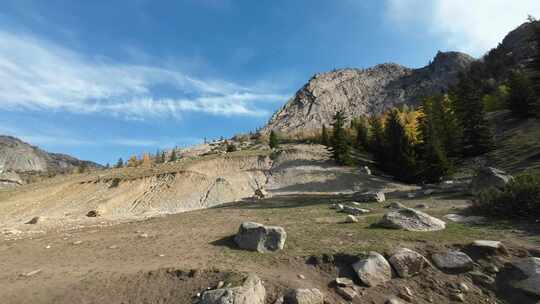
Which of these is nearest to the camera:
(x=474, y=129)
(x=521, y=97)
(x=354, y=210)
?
(x=354, y=210)

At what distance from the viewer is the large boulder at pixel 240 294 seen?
27.8 feet

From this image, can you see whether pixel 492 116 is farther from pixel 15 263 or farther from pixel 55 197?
pixel 55 197

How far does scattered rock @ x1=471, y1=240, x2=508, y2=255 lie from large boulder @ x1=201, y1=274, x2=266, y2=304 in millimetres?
7470

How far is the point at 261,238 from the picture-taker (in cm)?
1271

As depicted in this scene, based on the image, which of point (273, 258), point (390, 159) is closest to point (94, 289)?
point (273, 258)

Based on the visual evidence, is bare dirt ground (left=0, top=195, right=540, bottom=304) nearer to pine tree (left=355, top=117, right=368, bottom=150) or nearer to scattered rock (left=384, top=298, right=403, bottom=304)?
scattered rock (left=384, top=298, right=403, bottom=304)

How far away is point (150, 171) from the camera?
56.3 metres

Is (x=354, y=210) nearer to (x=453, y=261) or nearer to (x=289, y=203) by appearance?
(x=453, y=261)

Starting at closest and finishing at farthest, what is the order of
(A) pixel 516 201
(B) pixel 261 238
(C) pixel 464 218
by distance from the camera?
(B) pixel 261 238 → (A) pixel 516 201 → (C) pixel 464 218

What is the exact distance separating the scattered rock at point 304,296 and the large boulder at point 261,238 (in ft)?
10.9

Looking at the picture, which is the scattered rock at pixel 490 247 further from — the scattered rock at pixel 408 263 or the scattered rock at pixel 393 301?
the scattered rock at pixel 393 301

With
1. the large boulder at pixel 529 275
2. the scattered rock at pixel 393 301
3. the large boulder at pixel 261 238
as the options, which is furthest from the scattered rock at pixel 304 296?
the large boulder at pixel 529 275

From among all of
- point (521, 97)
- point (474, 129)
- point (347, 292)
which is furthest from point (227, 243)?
point (521, 97)

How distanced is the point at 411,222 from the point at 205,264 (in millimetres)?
8708
